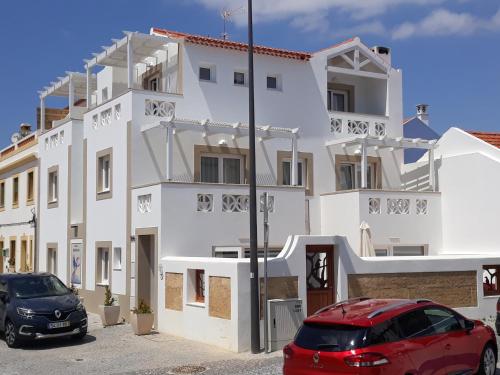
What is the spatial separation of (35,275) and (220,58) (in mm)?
8533

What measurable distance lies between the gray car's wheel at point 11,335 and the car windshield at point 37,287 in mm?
776

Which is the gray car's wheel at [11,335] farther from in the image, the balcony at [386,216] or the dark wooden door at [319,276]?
the balcony at [386,216]

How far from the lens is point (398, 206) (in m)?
22.2

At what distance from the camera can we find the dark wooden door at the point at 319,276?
646 inches

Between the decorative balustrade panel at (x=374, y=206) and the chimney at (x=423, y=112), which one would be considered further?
the chimney at (x=423, y=112)

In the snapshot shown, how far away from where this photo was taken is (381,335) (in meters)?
9.57

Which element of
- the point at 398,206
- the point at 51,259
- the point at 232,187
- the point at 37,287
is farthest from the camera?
the point at 51,259

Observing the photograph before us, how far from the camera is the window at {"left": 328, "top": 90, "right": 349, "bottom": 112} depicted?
82.3 ft

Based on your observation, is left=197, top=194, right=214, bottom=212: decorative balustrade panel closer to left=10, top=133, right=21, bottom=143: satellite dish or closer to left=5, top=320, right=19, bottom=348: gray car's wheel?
left=5, top=320, right=19, bottom=348: gray car's wheel

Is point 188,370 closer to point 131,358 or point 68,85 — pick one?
point 131,358

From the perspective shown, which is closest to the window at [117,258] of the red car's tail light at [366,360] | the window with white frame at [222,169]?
the window with white frame at [222,169]

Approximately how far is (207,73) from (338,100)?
5.60 meters

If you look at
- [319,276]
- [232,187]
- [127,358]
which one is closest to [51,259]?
[232,187]

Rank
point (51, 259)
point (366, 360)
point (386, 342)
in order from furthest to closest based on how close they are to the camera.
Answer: point (51, 259) → point (386, 342) → point (366, 360)
